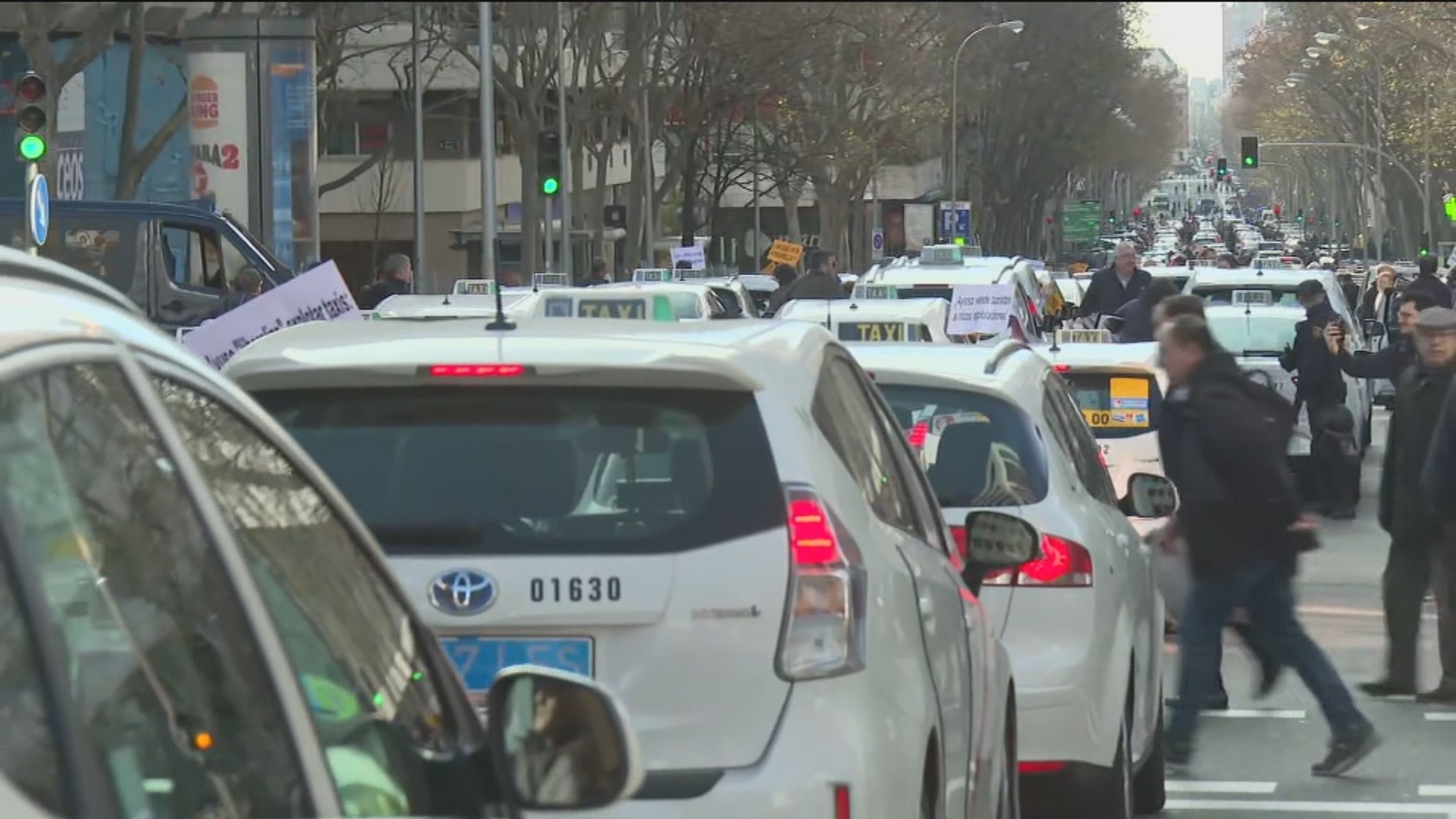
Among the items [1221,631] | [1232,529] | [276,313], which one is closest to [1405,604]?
[1221,631]

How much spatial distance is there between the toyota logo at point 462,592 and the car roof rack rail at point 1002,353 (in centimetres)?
336

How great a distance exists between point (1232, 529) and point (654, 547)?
501 cm

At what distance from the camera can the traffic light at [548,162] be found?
3506 cm

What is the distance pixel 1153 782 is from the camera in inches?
352

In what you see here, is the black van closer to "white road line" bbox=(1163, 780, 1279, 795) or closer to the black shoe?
the black shoe

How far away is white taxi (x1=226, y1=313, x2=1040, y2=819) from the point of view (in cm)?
463

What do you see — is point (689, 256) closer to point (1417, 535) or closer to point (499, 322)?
point (1417, 535)

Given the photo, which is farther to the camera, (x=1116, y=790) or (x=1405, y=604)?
(x=1405, y=604)

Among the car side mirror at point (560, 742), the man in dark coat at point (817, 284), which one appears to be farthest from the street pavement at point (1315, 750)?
the man in dark coat at point (817, 284)

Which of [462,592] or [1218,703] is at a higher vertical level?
[462,592]

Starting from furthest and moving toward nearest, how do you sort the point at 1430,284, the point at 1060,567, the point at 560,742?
the point at 1430,284 < the point at 1060,567 < the point at 560,742

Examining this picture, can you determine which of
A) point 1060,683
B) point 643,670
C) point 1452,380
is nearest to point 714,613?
point 643,670

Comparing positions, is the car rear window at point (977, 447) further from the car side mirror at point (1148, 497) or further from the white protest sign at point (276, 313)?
the white protest sign at point (276, 313)

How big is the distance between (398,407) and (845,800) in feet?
3.53
